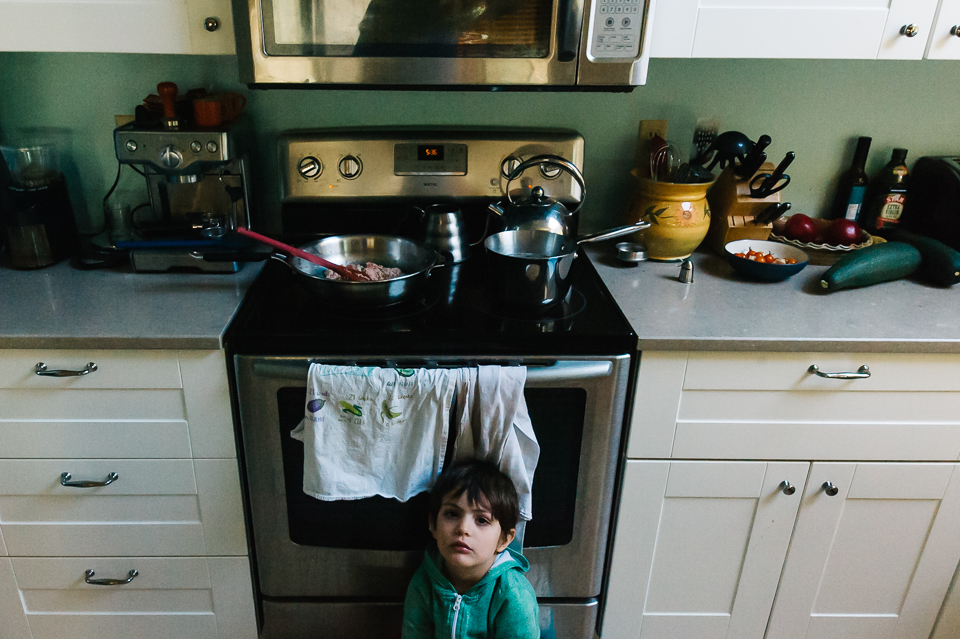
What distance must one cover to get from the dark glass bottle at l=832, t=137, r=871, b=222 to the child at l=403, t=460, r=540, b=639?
122 centimetres

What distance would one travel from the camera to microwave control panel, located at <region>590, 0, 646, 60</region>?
4.13 feet

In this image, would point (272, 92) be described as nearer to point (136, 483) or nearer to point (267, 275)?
point (267, 275)

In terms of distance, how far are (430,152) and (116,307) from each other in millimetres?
761

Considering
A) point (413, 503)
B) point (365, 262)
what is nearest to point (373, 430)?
point (413, 503)

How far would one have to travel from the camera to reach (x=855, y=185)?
175 cm

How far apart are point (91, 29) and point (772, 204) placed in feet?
4.98

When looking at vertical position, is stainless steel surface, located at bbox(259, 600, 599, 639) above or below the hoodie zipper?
below

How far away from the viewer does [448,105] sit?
5.59ft

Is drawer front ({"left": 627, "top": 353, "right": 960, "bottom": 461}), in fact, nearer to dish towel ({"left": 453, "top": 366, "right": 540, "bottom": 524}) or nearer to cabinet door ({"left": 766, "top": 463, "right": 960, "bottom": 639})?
cabinet door ({"left": 766, "top": 463, "right": 960, "bottom": 639})

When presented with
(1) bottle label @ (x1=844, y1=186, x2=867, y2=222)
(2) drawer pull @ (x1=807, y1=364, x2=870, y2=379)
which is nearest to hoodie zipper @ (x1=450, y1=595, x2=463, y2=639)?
(2) drawer pull @ (x1=807, y1=364, x2=870, y2=379)

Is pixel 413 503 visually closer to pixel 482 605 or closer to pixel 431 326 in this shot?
pixel 482 605

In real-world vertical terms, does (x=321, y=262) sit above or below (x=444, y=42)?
below

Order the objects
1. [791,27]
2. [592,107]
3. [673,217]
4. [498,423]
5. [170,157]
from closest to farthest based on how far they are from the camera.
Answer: [498,423] < [791,27] < [170,157] < [673,217] < [592,107]

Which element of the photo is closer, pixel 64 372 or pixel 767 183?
pixel 64 372
